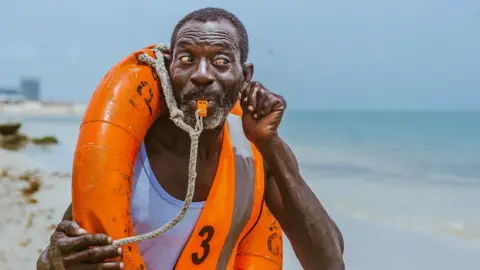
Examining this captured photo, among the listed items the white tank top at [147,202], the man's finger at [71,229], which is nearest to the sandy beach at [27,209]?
the white tank top at [147,202]

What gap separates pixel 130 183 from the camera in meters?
2.42

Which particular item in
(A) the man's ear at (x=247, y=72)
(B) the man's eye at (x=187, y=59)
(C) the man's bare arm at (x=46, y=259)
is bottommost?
(C) the man's bare arm at (x=46, y=259)

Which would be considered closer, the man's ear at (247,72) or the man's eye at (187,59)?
the man's eye at (187,59)

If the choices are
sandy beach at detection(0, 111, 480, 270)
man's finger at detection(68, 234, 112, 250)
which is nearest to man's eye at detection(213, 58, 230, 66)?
man's finger at detection(68, 234, 112, 250)

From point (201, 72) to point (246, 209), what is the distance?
697mm

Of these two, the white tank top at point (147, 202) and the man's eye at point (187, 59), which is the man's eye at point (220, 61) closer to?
the man's eye at point (187, 59)

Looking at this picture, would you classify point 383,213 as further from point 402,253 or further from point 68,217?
point 68,217

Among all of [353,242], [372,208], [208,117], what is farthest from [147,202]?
[372,208]

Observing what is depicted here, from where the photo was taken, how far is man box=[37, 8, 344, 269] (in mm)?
2334

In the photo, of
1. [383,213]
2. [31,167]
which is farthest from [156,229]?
[31,167]

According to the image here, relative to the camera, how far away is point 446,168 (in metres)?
18.1

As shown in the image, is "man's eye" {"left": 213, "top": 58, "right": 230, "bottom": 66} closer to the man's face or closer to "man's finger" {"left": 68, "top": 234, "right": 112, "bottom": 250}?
the man's face

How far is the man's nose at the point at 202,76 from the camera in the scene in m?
2.33

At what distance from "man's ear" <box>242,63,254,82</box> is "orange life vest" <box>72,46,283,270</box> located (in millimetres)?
323
